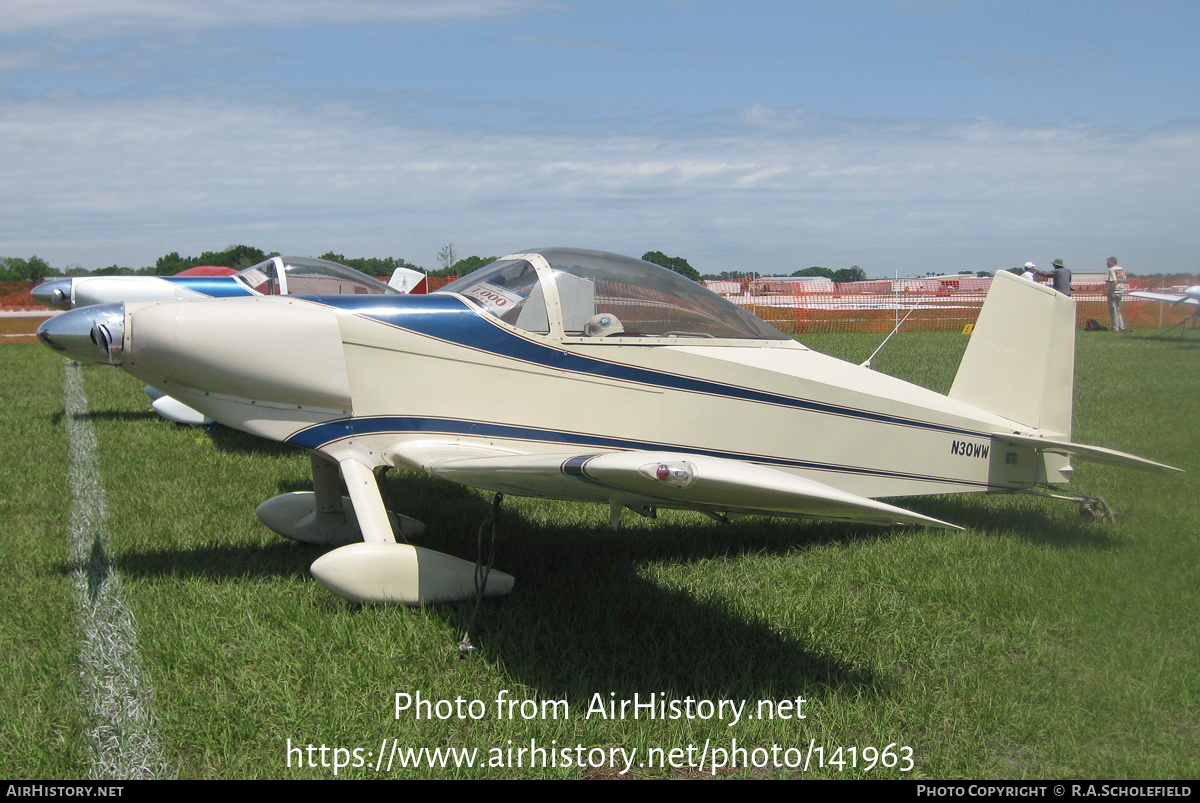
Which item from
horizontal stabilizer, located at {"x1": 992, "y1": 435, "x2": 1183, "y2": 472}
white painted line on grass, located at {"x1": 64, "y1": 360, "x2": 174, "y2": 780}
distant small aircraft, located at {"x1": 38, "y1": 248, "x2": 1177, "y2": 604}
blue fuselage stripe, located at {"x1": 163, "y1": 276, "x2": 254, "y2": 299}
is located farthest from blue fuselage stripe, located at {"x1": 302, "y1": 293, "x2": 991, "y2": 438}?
blue fuselage stripe, located at {"x1": 163, "y1": 276, "x2": 254, "y2": 299}

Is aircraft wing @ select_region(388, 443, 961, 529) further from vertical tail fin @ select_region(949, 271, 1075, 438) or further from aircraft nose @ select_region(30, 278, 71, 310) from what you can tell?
aircraft nose @ select_region(30, 278, 71, 310)

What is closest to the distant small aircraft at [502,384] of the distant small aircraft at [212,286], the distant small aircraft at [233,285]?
the distant small aircraft at [212,286]

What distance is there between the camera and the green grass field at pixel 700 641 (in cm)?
287

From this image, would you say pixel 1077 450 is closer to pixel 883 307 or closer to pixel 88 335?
pixel 88 335

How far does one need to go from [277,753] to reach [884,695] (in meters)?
2.33

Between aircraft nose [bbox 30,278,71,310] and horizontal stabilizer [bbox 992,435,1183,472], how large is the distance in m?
10.1

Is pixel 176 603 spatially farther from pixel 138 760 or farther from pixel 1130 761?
pixel 1130 761

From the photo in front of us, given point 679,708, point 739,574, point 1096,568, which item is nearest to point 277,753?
point 679,708

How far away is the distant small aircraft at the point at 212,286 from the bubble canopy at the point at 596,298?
337 centimetres

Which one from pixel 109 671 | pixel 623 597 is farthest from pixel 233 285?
pixel 623 597

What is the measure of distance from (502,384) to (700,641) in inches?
62.9

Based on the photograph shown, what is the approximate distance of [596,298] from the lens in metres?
4.34

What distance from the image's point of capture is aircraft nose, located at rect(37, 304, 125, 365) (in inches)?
152

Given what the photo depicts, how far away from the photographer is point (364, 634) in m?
3.64
